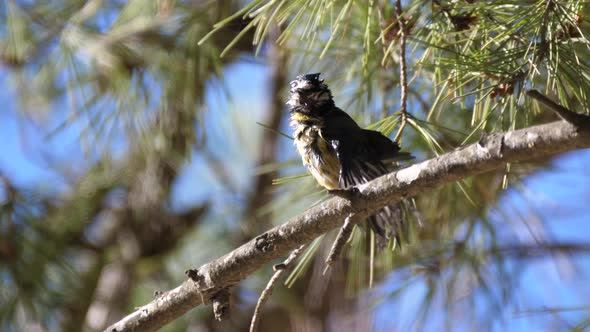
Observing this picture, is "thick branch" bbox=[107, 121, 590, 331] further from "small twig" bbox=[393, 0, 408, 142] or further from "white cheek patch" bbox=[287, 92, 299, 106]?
"white cheek patch" bbox=[287, 92, 299, 106]

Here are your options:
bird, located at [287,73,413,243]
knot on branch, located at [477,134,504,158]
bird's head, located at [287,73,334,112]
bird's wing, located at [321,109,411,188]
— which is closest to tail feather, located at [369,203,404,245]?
bird, located at [287,73,413,243]

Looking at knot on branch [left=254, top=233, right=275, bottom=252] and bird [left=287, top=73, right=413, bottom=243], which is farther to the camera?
bird [left=287, top=73, right=413, bottom=243]

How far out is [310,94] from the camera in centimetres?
160

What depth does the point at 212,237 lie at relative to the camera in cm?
269

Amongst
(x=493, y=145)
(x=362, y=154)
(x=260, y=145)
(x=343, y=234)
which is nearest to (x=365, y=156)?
(x=362, y=154)

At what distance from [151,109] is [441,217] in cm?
85

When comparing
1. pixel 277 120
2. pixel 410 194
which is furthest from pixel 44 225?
pixel 410 194

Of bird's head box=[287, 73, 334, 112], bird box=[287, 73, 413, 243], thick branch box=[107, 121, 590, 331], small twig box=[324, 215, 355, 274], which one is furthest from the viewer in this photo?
bird's head box=[287, 73, 334, 112]

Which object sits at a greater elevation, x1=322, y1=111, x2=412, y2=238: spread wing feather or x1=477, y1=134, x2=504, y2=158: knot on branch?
x1=322, y1=111, x2=412, y2=238: spread wing feather

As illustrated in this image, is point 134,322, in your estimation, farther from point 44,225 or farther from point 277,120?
point 277,120

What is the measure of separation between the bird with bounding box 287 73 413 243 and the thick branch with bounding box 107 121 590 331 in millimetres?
162

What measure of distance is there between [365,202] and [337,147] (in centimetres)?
34

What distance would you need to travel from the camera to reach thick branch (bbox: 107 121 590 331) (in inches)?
35.3

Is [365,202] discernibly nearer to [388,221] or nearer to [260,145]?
[388,221]
